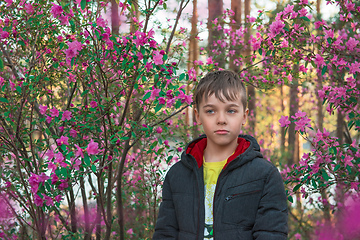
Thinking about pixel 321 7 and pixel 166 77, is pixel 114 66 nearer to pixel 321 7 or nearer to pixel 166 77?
pixel 166 77

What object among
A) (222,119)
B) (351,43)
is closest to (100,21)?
(222,119)

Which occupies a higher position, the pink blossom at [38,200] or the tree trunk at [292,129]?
the tree trunk at [292,129]

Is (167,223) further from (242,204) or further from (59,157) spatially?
(59,157)

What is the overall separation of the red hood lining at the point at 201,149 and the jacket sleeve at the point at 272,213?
0.19 metres

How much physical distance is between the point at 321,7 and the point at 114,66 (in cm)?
937

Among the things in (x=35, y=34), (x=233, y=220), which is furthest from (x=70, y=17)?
(x=233, y=220)

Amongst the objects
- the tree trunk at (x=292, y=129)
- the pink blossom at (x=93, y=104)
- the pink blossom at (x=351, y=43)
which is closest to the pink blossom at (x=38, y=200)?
the pink blossom at (x=93, y=104)

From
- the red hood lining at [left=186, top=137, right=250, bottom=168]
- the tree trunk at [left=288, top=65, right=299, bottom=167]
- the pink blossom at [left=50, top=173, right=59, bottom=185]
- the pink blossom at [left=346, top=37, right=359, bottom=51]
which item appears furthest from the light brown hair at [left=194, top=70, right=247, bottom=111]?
the tree trunk at [left=288, top=65, right=299, bottom=167]

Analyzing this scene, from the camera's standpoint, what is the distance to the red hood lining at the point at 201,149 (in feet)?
5.95

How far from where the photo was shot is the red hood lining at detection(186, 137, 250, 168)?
1812 mm

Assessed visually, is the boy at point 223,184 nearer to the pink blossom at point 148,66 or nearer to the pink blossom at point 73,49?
the pink blossom at point 148,66

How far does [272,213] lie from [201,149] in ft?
1.67

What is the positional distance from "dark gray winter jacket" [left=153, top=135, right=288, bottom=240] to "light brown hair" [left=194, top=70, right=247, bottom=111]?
0.25m

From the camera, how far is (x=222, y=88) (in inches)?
71.6
